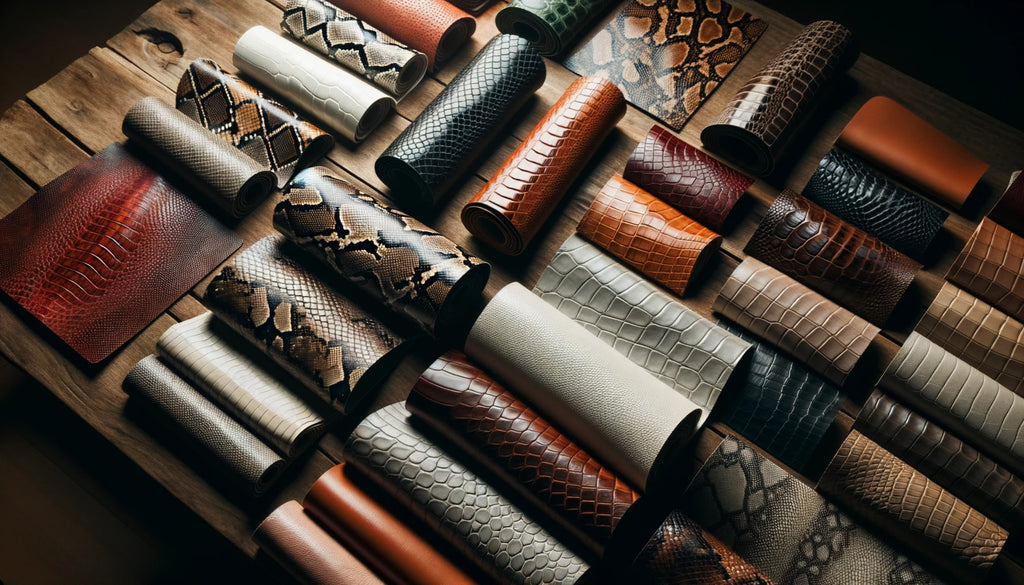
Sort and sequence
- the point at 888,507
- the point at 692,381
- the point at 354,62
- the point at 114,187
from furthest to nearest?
the point at 354,62 → the point at 114,187 → the point at 692,381 → the point at 888,507

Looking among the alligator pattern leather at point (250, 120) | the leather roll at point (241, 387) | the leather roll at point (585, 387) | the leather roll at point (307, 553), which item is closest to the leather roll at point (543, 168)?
the leather roll at point (585, 387)

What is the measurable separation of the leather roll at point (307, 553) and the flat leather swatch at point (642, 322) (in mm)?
619

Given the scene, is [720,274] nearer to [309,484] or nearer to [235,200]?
[309,484]

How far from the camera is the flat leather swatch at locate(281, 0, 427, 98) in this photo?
1930 mm

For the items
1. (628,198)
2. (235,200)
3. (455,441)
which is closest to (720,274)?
(628,198)

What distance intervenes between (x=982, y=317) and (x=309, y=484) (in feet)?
4.41

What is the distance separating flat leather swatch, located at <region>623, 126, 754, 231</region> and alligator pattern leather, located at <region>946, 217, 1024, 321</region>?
0.45 metres

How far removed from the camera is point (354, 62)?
77.4 inches

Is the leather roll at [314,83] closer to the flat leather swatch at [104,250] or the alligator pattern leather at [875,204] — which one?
the flat leather swatch at [104,250]

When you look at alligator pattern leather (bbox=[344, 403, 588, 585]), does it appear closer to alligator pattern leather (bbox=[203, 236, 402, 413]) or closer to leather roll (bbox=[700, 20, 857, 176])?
alligator pattern leather (bbox=[203, 236, 402, 413])

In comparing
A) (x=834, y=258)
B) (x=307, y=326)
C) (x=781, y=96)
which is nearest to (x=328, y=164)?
(x=307, y=326)

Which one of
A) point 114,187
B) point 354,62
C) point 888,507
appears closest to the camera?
point 888,507

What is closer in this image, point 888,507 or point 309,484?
point 888,507

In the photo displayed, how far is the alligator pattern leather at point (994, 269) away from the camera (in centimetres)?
161
